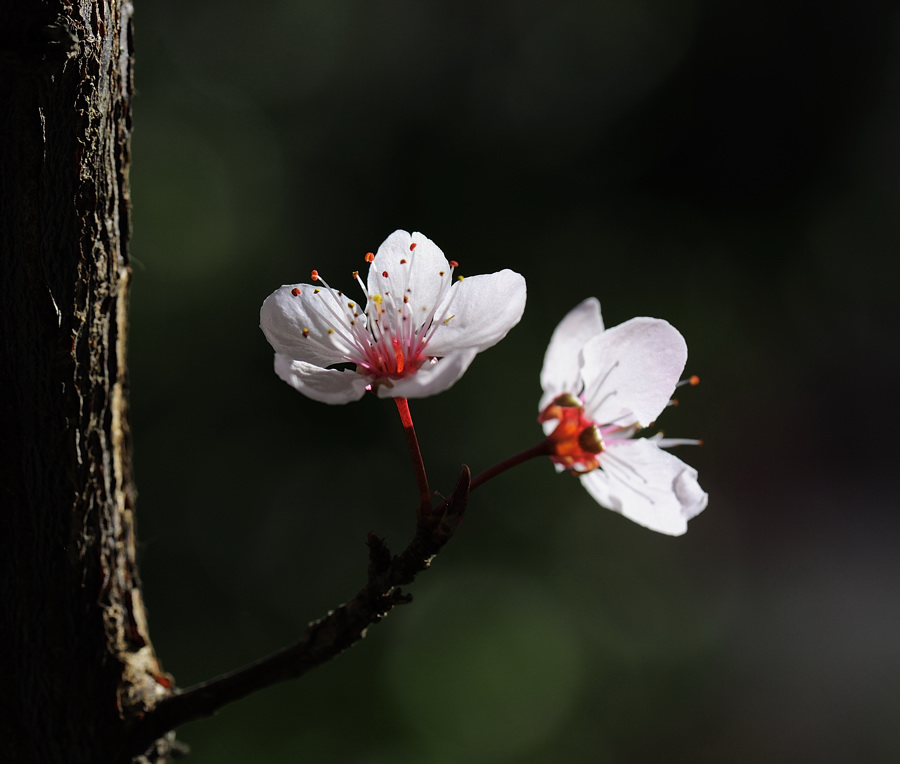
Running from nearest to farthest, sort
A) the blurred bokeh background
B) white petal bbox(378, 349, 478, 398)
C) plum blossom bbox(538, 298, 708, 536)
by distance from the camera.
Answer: white petal bbox(378, 349, 478, 398) < plum blossom bbox(538, 298, 708, 536) < the blurred bokeh background

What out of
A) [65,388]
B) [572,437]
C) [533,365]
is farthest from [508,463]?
[533,365]

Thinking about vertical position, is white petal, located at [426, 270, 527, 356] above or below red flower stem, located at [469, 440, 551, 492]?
above

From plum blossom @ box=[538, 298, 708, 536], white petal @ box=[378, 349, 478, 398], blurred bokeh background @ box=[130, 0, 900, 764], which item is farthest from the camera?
blurred bokeh background @ box=[130, 0, 900, 764]

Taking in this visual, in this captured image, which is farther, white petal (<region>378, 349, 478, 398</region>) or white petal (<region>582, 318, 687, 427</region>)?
white petal (<region>582, 318, 687, 427</region>)

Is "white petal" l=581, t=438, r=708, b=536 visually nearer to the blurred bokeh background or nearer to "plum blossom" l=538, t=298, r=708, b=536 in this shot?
"plum blossom" l=538, t=298, r=708, b=536

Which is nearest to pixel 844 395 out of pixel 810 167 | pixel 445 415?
pixel 810 167

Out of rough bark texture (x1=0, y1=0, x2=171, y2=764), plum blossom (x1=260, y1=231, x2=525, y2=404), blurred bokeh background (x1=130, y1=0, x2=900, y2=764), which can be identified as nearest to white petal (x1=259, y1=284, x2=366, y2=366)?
plum blossom (x1=260, y1=231, x2=525, y2=404)
